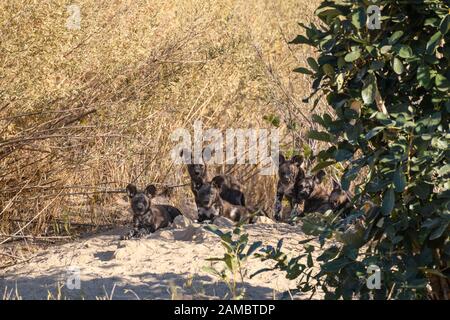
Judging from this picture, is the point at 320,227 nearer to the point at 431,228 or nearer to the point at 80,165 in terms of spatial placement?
the point at 431,228

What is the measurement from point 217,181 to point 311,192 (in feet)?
3.42

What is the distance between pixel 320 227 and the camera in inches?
177

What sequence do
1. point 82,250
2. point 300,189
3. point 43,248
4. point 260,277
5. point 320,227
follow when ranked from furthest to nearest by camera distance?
point 300,189 < point 43,248 < point 82,250 < point 260,277 < point 320,227

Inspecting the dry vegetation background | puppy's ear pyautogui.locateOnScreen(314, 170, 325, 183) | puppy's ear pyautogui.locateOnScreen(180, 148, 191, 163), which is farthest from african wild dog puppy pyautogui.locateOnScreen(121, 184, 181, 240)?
puppy's ear pyautogui.locateOnScreen(314, 170, 325, 183)

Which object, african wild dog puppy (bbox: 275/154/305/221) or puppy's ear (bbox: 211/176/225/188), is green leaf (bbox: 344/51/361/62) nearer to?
puppy's ear (bbox: 211/176/225/188)

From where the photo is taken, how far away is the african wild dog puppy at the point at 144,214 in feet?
24.6

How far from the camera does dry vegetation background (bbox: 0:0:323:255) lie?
674 centimetres

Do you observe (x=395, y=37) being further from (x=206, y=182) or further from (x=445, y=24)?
(x=206, y=182)

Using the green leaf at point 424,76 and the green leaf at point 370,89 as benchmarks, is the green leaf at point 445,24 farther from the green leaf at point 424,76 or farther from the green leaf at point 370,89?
the green leaf at point 370,89

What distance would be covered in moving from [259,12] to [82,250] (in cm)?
719

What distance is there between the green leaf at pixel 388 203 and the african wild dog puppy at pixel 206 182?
431 centimetres

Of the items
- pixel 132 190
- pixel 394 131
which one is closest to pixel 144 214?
pixel 132 190

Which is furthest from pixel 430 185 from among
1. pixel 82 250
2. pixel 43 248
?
pixel 43 248

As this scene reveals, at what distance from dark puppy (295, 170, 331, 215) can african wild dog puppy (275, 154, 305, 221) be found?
5 centimetres
